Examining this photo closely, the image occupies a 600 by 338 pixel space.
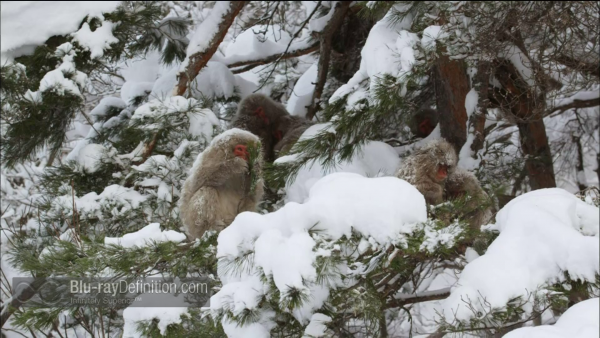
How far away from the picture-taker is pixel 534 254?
2594 millimetres

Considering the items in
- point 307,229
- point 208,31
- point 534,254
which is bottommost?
point 534,254

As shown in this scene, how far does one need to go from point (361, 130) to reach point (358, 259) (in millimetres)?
1688

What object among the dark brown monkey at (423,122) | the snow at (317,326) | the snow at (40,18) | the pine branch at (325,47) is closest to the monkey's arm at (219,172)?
the snow at (317,326)

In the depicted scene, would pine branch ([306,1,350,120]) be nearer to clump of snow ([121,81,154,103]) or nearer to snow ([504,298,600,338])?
clump of snow ([121,81,154,103])

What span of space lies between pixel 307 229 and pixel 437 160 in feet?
5.96

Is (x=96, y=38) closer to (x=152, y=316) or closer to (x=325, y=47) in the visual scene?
(x=325, y=47)

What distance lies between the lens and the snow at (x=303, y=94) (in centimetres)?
702

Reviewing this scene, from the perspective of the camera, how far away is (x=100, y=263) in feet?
10.2

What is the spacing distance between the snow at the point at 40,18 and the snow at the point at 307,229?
310 cm

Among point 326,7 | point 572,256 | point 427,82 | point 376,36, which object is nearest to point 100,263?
point 572,256

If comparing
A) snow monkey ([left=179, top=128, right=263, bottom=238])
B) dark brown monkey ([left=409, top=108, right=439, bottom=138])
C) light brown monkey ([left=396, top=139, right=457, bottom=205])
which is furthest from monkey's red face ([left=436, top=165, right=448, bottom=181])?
dark brown monkey ([left=409, top=108, right=439, bottom=138])

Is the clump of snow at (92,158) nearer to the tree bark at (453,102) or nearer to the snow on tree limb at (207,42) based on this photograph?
the snow on tree limb at (207,42)

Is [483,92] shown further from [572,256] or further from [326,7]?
[572,256]

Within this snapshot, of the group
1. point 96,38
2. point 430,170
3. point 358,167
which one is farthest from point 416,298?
point 96,38
